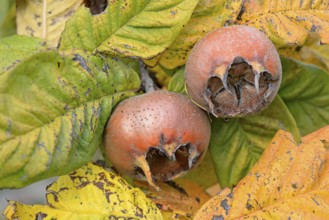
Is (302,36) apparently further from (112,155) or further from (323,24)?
(112,155)

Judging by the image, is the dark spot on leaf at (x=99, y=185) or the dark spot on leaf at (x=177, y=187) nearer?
the dark spot on leaf at (x=99, y=185)

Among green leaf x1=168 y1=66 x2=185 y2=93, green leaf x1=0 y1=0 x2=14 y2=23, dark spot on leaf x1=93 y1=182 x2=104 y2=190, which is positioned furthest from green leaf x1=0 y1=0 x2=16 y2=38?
dark spot on leaf x1=93 y1=182 x2=104 y2=190

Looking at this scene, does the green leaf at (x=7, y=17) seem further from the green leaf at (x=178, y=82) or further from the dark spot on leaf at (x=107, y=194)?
the dark spot on leaf at (x=107, y=194)

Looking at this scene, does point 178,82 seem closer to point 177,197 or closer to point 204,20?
point 204,20

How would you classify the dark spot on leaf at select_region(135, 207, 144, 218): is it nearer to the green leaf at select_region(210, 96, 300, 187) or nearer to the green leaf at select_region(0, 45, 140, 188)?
the green leaf at select_region(0, 45, 140, 188)

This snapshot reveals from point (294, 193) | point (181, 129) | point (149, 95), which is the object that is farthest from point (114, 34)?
point (294, 193)

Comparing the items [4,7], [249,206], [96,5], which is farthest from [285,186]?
[4,7]

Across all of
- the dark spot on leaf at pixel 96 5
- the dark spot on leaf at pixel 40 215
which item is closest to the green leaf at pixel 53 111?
the dark spot on leaf at pixel 40 215
